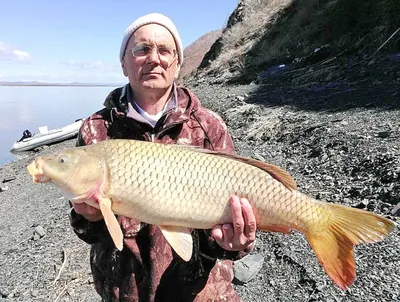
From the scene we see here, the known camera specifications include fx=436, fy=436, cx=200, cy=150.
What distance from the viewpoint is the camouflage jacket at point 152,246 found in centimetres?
276

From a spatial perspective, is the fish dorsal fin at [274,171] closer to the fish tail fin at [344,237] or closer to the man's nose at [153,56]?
the fish tail fin at [344,237]

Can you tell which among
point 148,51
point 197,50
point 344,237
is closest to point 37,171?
point 148,51

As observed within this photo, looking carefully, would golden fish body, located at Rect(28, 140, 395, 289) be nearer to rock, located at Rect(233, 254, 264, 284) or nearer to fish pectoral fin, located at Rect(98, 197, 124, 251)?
fish pectoral fin, located at Rect(98, 197, 124, 251)

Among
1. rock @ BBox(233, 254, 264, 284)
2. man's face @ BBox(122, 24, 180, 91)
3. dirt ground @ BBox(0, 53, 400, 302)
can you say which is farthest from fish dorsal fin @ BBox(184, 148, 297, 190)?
rock @ BBox(233, 254, 264, 284)

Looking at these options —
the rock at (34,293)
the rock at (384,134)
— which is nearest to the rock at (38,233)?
the rock at (34,293)

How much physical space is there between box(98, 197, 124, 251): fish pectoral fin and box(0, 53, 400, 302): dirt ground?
2.19 meters

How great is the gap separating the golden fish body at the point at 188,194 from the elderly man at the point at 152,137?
0.35m

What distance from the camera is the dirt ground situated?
13.3ft

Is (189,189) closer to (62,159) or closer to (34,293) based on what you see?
(62,159)

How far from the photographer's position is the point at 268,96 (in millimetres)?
13414

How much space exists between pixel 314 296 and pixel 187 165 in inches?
83.5

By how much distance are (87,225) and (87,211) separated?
0.48 feet

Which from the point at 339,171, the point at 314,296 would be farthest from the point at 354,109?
the point at 314,296

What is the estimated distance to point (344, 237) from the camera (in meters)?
2.38
